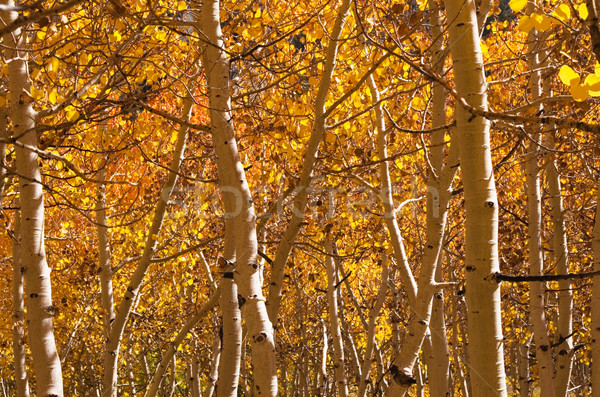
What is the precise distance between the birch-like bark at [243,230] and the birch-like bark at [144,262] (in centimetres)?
117

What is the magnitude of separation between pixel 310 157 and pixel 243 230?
714 mm

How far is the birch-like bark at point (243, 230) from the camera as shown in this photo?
2.95 metres

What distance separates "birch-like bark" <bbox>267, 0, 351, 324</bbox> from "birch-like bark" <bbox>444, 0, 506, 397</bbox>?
1127mm

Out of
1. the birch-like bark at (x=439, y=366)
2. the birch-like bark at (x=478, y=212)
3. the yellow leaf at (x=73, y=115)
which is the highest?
the yellow leaf at (x=73, y=115)

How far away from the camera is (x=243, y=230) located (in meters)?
3.02

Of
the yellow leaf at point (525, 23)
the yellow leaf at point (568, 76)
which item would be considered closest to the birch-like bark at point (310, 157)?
the yellow leaf at point (525, 23)

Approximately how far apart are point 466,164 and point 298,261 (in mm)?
8939

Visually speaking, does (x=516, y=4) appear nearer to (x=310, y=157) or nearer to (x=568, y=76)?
(x=568, y=76)

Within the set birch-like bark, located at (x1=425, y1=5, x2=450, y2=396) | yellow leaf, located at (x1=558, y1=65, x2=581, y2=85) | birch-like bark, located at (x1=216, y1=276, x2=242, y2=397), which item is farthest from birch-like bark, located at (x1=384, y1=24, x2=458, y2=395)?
yellow leaf, located at (x1=558, y1=65, x2=581, y2=85)

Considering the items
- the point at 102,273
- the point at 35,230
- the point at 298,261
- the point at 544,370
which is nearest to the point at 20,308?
the point at 102,273

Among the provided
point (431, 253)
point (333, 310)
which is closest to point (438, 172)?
point (431, 253)

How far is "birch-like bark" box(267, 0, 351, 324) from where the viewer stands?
3340 millimetres

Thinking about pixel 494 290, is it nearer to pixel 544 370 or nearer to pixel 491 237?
pixel 491 237

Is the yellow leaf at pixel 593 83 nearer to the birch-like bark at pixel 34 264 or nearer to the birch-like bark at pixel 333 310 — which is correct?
the birch-like bark at pixel 34 264
